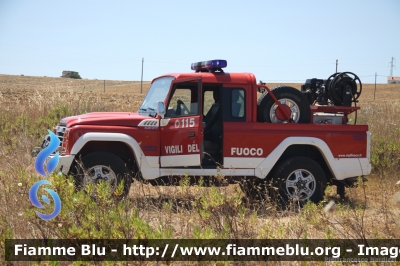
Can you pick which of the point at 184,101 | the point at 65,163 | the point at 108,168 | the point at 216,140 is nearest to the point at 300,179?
the point at 216,140

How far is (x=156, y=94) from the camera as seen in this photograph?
26.1 ft

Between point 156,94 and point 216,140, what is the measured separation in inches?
46.3

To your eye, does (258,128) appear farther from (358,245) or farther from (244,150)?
(358,245)

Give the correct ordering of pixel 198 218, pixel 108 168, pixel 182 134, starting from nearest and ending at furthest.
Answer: pixel 198 218, pixel 108 168, pixel 182 134

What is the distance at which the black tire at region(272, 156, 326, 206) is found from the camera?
7.57 m

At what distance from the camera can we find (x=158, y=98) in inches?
307

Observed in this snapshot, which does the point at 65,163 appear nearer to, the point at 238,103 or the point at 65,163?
the point at 65,163

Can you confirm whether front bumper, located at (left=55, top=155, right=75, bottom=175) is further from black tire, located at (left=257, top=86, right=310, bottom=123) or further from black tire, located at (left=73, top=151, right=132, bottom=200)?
black tire, located at (left=257, top=86, right=310, bottom=123)

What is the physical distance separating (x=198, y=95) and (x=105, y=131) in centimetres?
142

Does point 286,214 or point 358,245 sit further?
point 286,214

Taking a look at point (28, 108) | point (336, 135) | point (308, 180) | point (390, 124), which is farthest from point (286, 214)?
point (28, 108)

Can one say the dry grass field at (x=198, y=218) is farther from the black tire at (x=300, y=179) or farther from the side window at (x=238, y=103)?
the side window at (x=238, y=103)

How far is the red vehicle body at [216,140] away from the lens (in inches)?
282

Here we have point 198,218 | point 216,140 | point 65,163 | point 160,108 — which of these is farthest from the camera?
point 216,140
